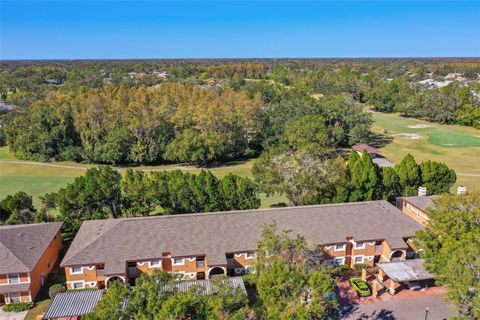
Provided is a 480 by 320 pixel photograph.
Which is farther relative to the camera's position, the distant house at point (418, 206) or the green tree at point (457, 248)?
the distant house at point (418, 206)

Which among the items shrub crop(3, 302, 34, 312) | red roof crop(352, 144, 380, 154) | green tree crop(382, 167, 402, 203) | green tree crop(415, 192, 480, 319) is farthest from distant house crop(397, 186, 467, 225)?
shrub crop(3, 302, 34, 312)

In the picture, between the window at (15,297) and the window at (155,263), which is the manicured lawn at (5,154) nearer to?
the window at (15,297)

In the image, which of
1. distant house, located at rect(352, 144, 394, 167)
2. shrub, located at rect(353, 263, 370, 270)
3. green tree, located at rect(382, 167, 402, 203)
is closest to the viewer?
shrub, located at rect(353, 263, 370, 270)

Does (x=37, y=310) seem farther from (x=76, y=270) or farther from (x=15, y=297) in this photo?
(x=76, y=270)

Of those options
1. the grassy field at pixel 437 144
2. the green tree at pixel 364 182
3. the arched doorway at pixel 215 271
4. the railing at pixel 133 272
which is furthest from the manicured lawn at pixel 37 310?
the grassy field at pixel 437 144

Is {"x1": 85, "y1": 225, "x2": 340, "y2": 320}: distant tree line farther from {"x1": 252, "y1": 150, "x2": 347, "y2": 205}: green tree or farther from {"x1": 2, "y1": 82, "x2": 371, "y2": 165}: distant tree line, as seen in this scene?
{"x1": 2, "y1": 82, "x2": 371, "y2": 165}: distant tree line

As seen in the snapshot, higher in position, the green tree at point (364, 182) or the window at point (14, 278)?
the green tree at point (364, 182)

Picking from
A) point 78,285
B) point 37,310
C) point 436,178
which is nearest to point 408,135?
point 436,178
